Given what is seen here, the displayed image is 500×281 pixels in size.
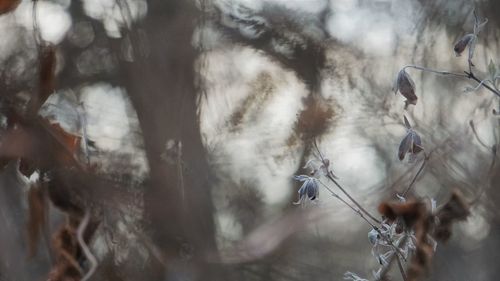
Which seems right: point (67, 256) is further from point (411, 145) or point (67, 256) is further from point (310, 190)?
point (411, 145)

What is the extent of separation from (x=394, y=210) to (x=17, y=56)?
88.3 inches

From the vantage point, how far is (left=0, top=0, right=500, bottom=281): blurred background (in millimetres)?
2930

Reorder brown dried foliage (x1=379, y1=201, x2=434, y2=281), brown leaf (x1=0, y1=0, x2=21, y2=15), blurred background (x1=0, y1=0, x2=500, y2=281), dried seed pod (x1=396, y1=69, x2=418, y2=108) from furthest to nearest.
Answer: blurred background (x1=0, y1=0, x2=500, y2=281), dried seed pod (x1=396, y1=69, x2=418, y2=108), brown leaf (x1=0, y1=0, x2=21, y2=15), brown dried foliage (x1=379, y1=201, x2=434, y2=281)

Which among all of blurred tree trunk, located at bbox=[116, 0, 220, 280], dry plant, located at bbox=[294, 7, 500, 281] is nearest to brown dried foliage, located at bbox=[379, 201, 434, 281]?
dry plant, located at bbox=[294, 7, 500, 281]

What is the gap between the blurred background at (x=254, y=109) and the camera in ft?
9.61

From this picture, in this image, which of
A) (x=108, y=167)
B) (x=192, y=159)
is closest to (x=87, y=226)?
(x=108, y=167)

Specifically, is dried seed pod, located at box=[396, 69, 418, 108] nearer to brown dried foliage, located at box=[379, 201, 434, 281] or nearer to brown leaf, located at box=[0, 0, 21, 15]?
brown dried foliage, located at box=[379, 201, 434, 281]

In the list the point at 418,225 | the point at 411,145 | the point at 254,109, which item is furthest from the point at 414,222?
the point at 254,109

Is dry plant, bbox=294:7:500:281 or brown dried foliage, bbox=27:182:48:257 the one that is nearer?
dry plant, bbox=294:7:500:281

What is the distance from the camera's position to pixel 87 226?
128 cm

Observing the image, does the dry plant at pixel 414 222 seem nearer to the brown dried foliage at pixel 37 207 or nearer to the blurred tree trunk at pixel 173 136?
the brown dried foliage at pixel 37 207

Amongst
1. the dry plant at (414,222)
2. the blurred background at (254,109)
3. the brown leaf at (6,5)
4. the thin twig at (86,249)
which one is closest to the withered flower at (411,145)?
the dry plant at (414,222)

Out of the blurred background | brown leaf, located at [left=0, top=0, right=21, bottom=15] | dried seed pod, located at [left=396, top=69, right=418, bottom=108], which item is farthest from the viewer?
the blurred background

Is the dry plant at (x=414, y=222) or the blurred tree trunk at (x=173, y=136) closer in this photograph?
the dry plant at (x=414, y=222)
